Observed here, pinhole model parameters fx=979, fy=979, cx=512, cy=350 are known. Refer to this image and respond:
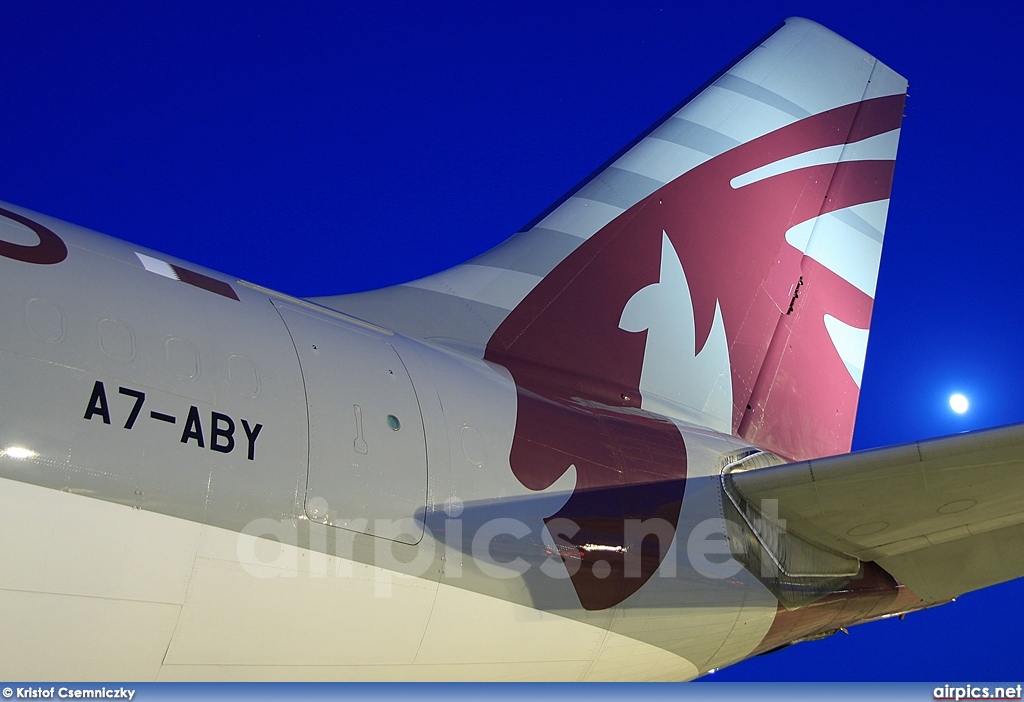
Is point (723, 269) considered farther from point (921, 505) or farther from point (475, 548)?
point (475, 548)

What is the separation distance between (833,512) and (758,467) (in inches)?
43.0

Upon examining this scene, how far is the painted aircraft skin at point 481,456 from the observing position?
304 cm

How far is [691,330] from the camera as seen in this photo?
267 inches

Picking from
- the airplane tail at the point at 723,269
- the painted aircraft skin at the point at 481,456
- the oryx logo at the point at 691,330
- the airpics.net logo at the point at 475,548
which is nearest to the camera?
the painted aircraft skin at the point at 481,456

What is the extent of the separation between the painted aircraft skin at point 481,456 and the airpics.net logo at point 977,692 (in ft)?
2.89

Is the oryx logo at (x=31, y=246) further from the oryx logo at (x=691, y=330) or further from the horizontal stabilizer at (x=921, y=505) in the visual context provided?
the horizontal stabilizer at (x=921, y=505)

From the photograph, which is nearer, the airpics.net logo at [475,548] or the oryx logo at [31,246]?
the oryx logo at [31,246]

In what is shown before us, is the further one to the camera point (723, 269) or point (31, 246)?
point (723, 269)

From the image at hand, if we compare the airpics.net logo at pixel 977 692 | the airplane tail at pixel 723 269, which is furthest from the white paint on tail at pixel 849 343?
the airpics.net logo at pixel 977 692

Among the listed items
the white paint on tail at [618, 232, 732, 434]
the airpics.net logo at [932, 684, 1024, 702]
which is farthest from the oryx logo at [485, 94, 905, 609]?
the airpics.net logo at [932, 684, 1024, 702]

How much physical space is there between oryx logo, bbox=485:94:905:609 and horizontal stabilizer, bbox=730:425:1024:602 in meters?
0.68

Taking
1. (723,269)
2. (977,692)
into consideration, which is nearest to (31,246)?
(977,692)

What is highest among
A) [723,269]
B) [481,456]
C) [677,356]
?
[723,269]

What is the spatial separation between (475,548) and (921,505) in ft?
6.63
